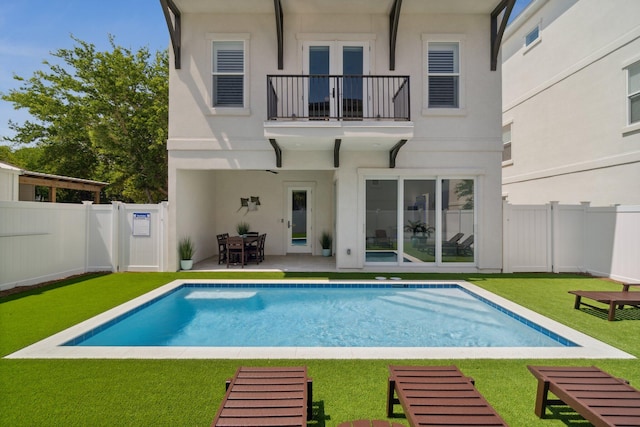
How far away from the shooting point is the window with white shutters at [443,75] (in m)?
10.1

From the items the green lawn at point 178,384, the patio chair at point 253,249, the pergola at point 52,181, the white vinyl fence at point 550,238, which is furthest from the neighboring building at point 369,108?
the pergola at point 52,181

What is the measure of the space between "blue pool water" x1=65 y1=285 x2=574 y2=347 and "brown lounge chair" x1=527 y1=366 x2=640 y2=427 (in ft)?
A: 6.91

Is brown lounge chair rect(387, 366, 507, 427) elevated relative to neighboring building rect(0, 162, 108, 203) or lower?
lower

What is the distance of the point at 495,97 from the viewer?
10.1 meters

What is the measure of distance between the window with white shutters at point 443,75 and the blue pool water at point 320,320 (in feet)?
18.6

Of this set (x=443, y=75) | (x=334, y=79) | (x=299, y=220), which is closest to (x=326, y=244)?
(x=299, y=220)

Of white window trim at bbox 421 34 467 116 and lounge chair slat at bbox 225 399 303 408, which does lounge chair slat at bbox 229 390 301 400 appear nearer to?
lounge chair slat at bbox 225 399 303 408

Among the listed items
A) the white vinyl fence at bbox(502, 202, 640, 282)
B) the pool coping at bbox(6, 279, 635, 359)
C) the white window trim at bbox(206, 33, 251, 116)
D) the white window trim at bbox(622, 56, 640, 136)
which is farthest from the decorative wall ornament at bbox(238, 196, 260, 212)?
the white window trim at bbox(622, 56, 640, 136)

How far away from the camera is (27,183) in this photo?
45.9 feet

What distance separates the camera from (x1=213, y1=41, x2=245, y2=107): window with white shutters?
10.1 meters

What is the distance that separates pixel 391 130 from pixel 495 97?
406 cm

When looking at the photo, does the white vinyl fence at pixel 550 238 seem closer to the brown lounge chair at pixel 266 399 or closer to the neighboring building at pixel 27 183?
the brown lounge chair at pixel 266 399

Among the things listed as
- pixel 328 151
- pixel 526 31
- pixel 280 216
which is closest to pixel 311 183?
pixel 280 216

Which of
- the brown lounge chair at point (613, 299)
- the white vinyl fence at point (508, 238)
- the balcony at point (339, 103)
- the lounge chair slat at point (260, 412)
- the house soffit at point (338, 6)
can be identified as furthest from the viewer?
the house soffit at point (338, 6)
